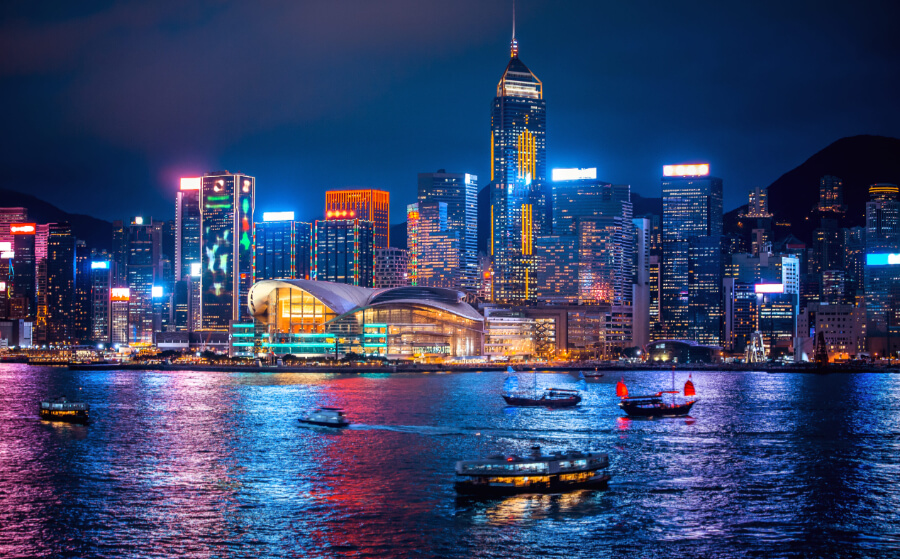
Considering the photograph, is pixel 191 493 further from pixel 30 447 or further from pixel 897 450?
pixel 897 450

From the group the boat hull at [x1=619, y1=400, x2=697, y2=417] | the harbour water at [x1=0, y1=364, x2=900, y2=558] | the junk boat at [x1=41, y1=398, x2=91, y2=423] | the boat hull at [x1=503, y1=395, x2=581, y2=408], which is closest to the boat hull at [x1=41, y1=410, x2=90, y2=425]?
the junk boat at [x1=41, y1=398, x2=91, y2=423]

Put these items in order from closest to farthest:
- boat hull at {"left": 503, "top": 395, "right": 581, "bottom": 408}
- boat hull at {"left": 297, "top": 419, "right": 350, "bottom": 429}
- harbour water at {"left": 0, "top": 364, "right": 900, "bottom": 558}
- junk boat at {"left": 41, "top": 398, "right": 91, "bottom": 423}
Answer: harbour water at {"left": 0, "top": 364, "right": 900, "bottom": 558} < boat hull at {"left": 297, "top": 419, "right": 350, "bottom": 429} < junk boat at {"left": 41, "top": 398, "right": 91, "bottom": 423} < boat hull at {"left": 503, "top": 395, "right": 581, "bottom": 408}

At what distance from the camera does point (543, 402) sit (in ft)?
317

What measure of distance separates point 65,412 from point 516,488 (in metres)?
50.8

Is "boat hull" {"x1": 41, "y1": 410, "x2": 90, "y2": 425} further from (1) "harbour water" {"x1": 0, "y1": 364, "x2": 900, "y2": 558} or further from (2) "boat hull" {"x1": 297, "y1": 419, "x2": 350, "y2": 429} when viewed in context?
(2) "boat hull" {"x1": 297, "y1": 419, "x2": 350, "y2": 429}

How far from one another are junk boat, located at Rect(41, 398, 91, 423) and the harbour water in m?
2.13

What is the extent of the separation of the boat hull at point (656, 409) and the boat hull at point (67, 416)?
4814cm

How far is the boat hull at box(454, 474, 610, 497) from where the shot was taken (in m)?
47.4

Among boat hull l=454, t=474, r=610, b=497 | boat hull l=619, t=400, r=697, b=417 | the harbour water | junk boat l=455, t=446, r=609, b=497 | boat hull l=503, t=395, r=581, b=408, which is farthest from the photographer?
boat hull l=503, t=395, r=581, b=408

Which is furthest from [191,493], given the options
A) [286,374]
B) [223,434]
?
[286,374]

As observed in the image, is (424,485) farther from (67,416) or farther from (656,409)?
(67,416)

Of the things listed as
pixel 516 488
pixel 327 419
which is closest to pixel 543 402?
pixel 327 419

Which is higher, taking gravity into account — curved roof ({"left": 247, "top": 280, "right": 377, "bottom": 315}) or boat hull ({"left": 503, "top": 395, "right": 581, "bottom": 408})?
curved roof ({"left": 247, "top": 280, "right": 377, "bottom": 315})

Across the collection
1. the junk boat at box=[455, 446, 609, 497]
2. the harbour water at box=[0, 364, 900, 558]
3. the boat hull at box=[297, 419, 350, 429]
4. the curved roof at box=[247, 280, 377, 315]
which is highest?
the curved roof at box=[247, 280, 377, 315]
